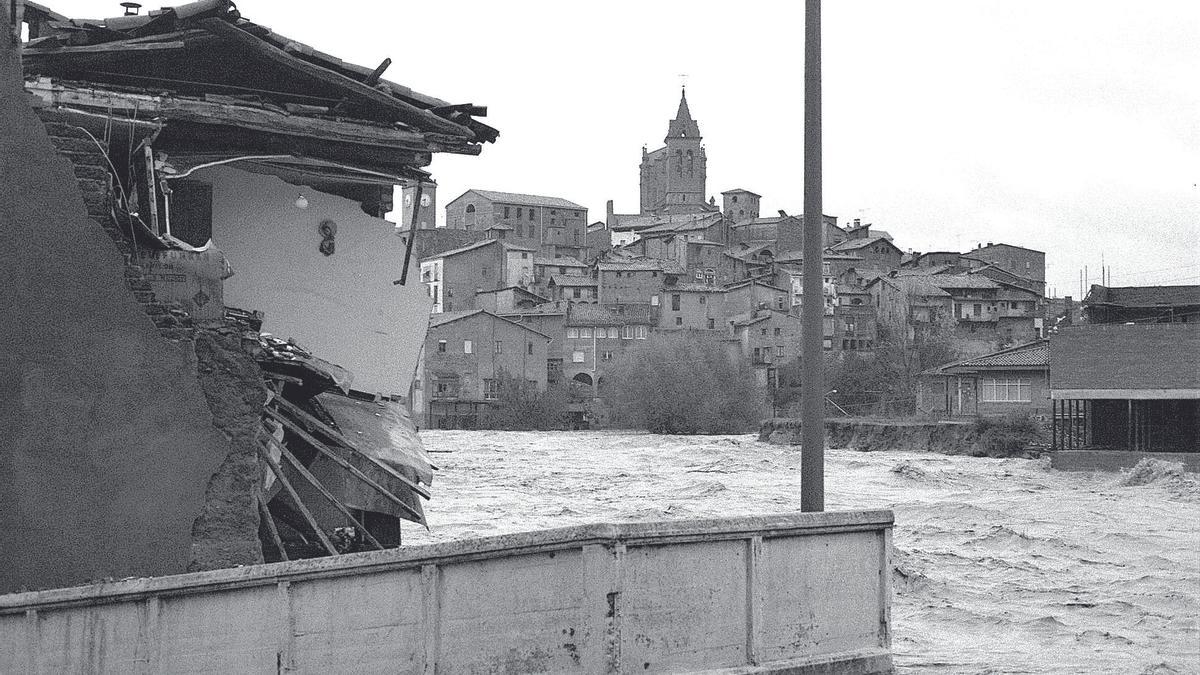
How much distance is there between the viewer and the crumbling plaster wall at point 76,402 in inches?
364

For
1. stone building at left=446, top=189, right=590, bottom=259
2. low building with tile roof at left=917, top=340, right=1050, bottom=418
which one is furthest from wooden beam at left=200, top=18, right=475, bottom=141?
stone building at left=446, top=189, right=590, bottom=259

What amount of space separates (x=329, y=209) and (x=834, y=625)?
805cm

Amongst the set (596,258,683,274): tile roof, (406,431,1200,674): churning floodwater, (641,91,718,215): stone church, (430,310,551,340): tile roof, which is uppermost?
(641,91,718,215): stone church

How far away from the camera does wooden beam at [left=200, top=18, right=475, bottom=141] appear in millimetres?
10591

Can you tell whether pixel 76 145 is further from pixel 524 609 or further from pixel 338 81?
pixel 524 609

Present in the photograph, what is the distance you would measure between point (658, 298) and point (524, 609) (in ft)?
311

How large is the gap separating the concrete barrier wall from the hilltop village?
71.9 metres

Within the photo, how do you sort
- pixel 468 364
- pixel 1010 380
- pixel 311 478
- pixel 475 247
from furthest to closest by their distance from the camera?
pixel 475 247 → pixel 468 364 → pixel 1010 380 → pixel 311 478

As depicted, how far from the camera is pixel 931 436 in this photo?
2327 inches

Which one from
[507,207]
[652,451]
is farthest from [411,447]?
[507,207]

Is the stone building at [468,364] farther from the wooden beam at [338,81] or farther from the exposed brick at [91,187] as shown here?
the exposed brick at [91,187]

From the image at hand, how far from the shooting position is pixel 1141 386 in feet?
149

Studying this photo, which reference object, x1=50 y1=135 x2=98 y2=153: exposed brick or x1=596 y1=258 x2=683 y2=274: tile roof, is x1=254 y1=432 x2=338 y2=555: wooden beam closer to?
x1=50 y1=135 x2=98 y2=153: exposed brick

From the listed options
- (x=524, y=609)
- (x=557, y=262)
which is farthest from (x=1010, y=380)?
(x=524, y=609)
